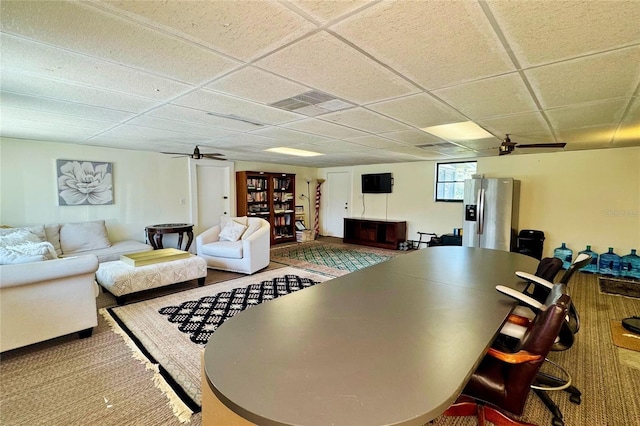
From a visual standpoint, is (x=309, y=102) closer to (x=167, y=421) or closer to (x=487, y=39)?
(x=487, y=39)

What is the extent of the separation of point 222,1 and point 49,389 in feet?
8.95

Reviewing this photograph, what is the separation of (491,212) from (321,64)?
4.96 metres

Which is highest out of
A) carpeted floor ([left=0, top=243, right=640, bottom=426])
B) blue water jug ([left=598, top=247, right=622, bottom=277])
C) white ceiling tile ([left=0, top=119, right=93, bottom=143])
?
white ceiling tile ([left=0, top=119, right=93, bottom=143])

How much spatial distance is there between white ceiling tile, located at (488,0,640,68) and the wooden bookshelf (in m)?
6.37

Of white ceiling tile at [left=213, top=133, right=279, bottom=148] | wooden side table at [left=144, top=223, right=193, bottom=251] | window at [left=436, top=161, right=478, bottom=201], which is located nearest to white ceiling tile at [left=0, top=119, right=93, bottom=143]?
white ceiling tile at [left=213, top=133, right=279, bottom=148]

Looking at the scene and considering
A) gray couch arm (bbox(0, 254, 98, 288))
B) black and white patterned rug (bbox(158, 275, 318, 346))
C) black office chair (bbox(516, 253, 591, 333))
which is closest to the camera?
black office chair (bbox(516, 253, 591, 333))

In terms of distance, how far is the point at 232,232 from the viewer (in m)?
5.42

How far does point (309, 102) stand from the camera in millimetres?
2576

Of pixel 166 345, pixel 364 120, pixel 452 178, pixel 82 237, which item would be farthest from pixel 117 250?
pixel 452 178

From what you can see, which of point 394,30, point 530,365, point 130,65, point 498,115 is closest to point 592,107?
point 498,115

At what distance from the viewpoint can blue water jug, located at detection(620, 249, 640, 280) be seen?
Answer: 4.70m

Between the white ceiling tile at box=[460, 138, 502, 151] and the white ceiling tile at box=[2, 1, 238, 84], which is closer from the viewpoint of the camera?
the white ceiling tile at box=[2, 1, 238, 84]

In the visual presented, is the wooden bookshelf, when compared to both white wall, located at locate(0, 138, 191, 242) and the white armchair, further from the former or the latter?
the white armchair

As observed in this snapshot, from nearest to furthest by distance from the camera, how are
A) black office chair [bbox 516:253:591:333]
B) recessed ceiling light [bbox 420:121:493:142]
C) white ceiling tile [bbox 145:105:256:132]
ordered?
black office chair [bbox 516:253:591:333] → white ceiling tile [bbox 145:105:256:132] → recessed ceiling light [bbox 420:121:493:142]
